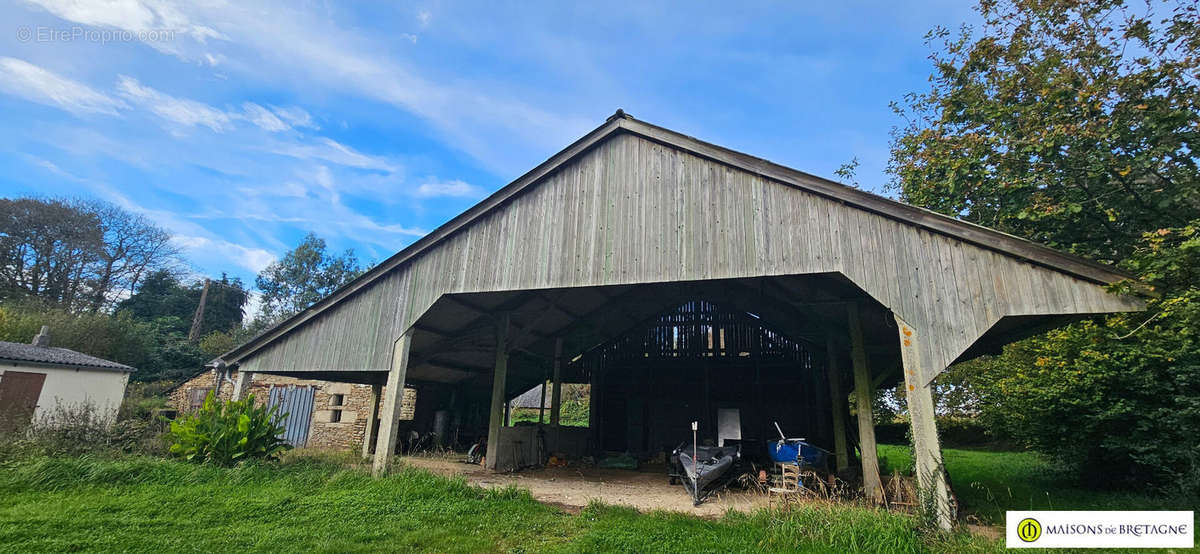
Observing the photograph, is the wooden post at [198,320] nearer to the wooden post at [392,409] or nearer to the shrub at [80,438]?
the shrub at [80,438]

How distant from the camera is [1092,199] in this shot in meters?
8.59

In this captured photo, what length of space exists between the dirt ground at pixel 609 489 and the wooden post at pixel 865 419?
5.45ft

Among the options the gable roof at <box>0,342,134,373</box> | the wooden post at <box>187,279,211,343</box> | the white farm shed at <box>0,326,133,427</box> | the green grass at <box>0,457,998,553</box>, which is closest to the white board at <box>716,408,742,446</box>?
the green grass at <box>0,457,998,553</box>

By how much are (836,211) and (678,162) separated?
2.57 metres

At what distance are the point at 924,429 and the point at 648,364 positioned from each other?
445 inches

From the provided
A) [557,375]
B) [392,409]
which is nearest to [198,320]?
[557,375]

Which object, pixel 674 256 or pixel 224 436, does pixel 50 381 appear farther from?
pixel 674 256

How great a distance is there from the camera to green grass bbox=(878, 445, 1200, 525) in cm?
788

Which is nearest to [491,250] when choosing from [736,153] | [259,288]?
[736,153]

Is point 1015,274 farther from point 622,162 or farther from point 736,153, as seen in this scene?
point 622,162

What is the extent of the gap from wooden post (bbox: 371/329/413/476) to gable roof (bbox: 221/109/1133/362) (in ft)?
5.27

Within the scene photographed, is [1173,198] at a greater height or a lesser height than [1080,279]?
greater

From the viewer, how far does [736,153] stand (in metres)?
7.89

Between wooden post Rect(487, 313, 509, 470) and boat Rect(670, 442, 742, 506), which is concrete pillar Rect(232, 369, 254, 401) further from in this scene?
boat Rect(670, 442, 742, 506)
